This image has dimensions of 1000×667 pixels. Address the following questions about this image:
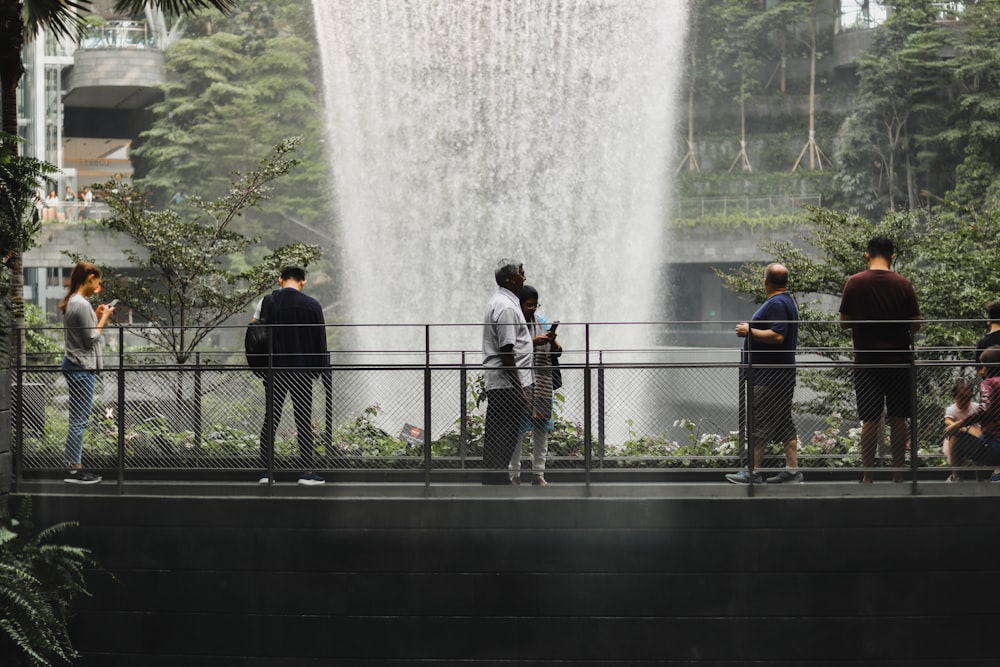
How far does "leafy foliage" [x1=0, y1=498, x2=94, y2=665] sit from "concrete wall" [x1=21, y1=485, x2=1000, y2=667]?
28.0 inches

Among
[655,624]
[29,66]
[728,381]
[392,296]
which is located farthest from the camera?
[29,66]

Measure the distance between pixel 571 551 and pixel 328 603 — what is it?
5.53ft

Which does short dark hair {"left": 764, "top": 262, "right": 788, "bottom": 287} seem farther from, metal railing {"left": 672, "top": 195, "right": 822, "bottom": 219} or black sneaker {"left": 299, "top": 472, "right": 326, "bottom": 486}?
metal railing {"left": 672, "top": 195, "right": 822, "bottom": 219}

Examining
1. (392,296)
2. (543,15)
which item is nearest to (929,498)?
(392,296)

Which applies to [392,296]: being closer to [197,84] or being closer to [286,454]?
[286,454]

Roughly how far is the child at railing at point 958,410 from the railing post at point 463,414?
350cm

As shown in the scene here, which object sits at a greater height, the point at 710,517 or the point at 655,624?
the point at 710,517

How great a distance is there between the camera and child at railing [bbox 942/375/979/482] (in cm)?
845

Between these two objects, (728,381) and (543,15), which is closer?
(728,381)

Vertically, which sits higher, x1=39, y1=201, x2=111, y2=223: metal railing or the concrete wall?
x1=39, y1=201, x2=111, y2=223: metal railing

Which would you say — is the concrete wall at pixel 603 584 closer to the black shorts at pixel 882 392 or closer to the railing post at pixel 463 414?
the black shorts at pixel 882 392

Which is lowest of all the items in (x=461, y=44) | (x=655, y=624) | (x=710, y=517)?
(x=655, y=624)

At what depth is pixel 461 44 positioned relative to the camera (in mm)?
26250

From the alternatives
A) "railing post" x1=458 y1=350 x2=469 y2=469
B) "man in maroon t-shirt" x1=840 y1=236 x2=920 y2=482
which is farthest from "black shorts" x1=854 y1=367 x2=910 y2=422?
"railing post" x1=458 y1=350 x2=469 y2=469
